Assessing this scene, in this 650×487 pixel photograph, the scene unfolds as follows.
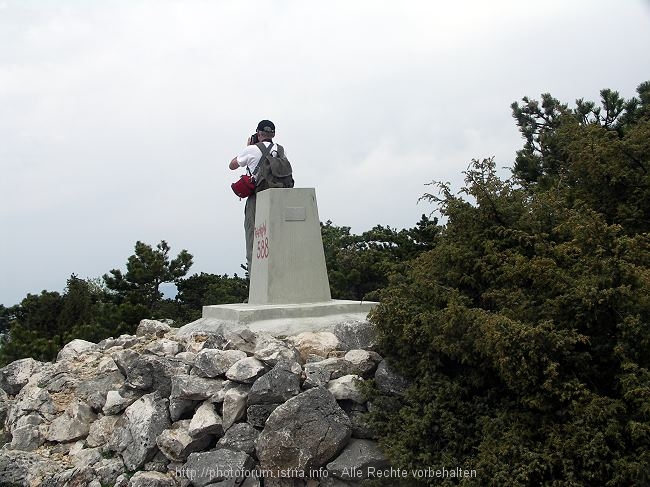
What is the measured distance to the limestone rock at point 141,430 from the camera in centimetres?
629

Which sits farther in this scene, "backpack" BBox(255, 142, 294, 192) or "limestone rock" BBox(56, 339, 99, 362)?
"limestone rock" BBox(56, 339, 99, 362)

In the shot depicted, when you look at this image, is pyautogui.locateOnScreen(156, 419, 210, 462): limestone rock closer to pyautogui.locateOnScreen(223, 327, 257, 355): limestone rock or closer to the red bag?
pyautogui.locateOnScreen(223, 327, 257, 355): limestone rock

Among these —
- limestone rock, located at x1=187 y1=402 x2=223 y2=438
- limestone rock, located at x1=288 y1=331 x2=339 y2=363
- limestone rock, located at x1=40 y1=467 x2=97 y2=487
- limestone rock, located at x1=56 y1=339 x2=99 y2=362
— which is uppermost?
limestone rock, located at x1=56 y1=339 x2=99 y2=362

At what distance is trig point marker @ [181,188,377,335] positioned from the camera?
823cm

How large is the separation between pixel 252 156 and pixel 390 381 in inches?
159

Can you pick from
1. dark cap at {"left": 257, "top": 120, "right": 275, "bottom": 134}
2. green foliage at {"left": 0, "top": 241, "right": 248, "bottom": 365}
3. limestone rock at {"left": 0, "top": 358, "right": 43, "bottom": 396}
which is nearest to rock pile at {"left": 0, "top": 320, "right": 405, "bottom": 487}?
limestone rock at {"left": 0, "top": 358, "right": 43, "bottom": 396}

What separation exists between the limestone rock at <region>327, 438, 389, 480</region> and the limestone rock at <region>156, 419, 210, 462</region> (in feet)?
3.95

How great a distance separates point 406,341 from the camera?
593 centimetres

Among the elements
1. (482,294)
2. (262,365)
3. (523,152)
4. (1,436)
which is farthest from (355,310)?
(523,152)

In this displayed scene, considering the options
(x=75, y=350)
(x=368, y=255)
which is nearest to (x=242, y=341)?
(x=75, y=350)

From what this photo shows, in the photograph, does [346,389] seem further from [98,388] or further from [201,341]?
[98,388]

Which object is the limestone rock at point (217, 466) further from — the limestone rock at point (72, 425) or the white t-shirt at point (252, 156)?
the white t-shirt at point (252, 156)

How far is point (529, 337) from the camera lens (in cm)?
484

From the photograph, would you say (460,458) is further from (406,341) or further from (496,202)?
(496,202)
